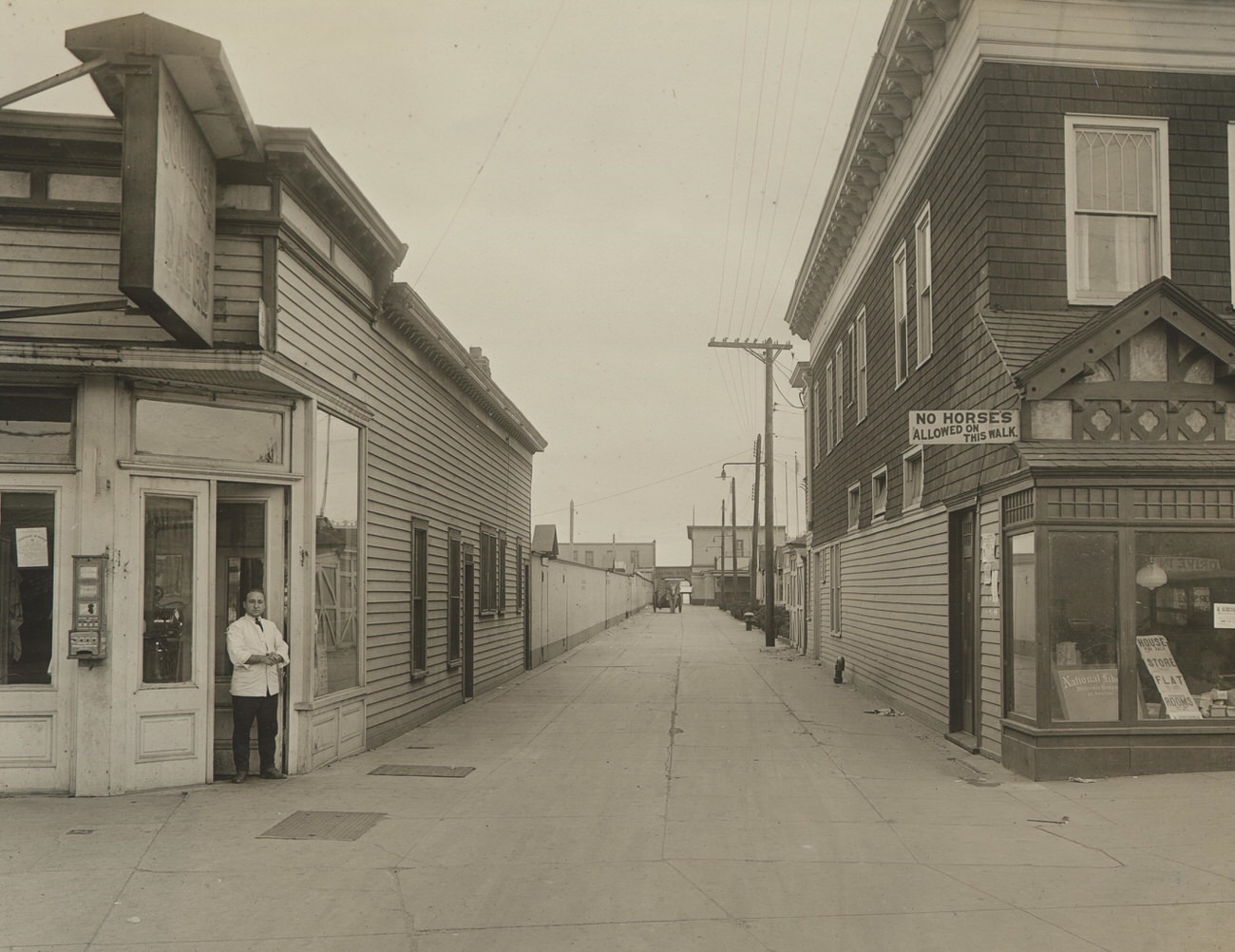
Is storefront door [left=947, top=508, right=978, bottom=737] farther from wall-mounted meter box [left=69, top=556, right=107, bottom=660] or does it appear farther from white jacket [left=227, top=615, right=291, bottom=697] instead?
wall-mounted meter box [left=69, top=556, right=107, bottom=660]

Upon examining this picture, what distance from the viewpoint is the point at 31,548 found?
32.0 ft

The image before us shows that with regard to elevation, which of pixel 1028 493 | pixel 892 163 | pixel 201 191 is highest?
pixel 892 163

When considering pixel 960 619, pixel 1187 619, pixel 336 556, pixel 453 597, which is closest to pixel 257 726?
pixel 336 556

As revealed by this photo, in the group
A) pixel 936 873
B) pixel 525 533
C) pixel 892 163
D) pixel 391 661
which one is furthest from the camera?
pixel 525 533

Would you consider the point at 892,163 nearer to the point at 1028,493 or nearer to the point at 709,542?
the point at 1028,493

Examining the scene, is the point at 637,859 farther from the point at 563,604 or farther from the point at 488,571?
the point at 563,604

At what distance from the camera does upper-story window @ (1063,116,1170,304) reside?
12.2 meters

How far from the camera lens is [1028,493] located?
10.8m

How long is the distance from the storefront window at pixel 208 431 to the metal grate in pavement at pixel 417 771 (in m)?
3.14

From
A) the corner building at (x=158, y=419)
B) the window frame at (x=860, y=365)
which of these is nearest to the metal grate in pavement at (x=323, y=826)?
the corner building at (x=158, y=419)

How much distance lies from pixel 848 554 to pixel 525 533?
25.7 ft

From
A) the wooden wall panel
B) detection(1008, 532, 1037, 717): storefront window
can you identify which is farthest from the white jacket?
the wooden wall panel

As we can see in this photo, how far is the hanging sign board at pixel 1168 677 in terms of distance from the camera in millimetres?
10602

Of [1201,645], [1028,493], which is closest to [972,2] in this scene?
[1028,493]
